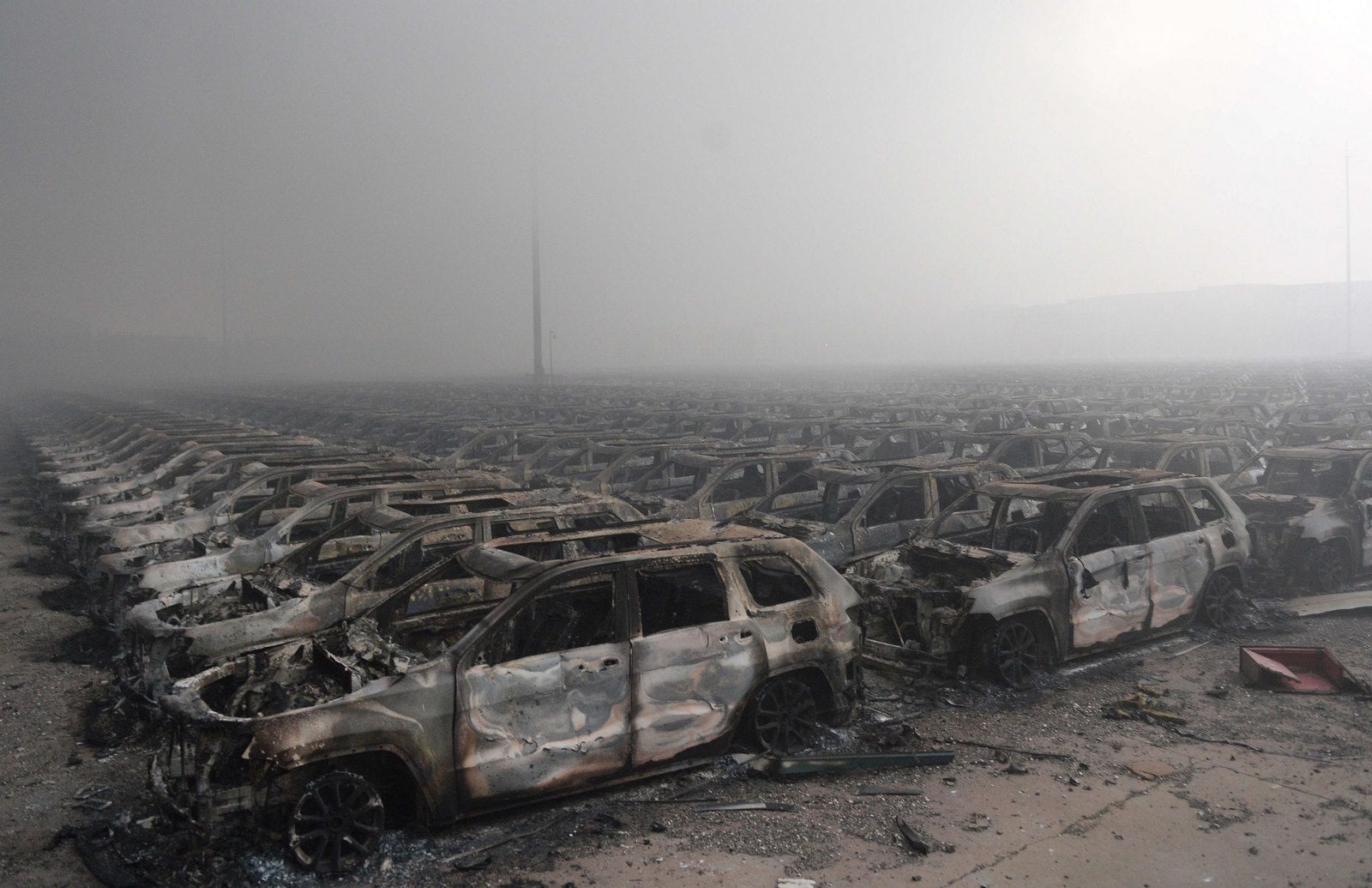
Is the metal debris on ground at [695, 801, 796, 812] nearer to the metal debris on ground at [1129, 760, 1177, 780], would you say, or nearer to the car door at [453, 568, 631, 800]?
the car door at [453, 568, 631, 800]

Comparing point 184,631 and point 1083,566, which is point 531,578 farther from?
point 1083,566

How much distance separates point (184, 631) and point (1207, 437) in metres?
11.5

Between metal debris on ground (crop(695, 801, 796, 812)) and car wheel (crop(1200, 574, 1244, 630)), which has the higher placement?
car wheel (crop(1200, 574, 1244, 630))

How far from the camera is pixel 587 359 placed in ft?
575

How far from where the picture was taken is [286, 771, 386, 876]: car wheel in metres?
4.28

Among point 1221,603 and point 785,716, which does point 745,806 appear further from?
point 1221,603

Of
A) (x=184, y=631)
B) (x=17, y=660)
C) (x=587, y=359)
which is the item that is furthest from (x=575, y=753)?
(x=587, y=359)

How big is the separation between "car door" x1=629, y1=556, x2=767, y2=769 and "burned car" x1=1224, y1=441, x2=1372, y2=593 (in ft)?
21.7

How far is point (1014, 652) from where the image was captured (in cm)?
688

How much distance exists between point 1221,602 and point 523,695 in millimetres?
6636

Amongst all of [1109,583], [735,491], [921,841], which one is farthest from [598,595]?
[735,491]

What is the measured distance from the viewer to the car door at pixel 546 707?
15.2 ft

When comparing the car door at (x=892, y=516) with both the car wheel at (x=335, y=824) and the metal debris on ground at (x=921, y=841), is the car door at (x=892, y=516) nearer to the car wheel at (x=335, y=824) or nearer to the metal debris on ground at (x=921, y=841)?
the metal debris on ground at (x=921, y=841)

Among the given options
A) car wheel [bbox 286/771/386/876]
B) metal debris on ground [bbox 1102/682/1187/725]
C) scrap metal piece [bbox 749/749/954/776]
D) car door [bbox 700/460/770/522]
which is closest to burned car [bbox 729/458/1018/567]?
car door [bbox 700/460/770/522]
